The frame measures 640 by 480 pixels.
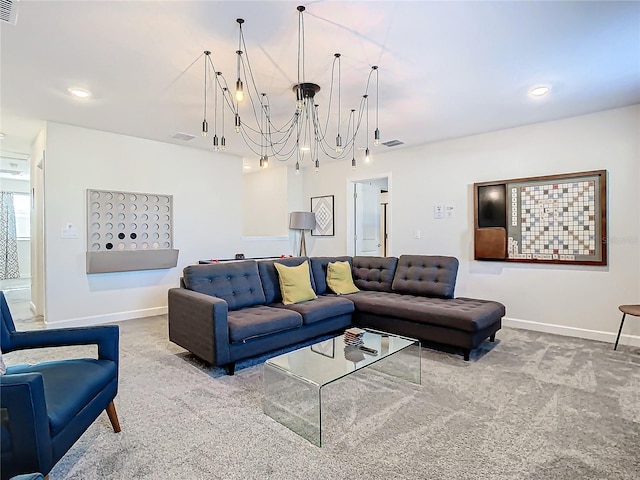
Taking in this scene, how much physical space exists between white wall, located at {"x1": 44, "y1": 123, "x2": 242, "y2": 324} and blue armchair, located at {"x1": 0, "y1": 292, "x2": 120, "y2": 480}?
2.58 metres

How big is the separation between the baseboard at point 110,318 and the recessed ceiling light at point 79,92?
2.69 meters

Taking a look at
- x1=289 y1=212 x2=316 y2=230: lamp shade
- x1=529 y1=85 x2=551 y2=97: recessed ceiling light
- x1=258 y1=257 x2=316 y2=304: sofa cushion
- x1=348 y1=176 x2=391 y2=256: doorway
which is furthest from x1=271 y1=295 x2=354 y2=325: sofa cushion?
x1=529 y1=85 x2=551 y2=97: recessed ceiling light

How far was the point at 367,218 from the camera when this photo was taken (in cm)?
650

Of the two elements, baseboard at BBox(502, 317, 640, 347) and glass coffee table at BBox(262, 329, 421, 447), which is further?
baseboard at BBox(502, 317, 640, 347)

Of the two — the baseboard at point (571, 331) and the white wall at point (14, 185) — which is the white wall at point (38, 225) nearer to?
the white wall at point (14, 185)

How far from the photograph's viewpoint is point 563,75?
288 cm

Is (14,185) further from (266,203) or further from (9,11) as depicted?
(9,11)

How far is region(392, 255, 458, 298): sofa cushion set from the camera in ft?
13.0

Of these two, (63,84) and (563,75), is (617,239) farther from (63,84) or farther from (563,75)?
(63,84)

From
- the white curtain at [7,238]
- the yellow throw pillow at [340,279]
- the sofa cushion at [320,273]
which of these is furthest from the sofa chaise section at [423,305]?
the white curtain at [7,238]

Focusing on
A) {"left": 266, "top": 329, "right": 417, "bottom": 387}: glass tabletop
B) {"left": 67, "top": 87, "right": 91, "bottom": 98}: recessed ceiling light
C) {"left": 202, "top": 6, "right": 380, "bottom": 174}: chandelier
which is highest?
{"left": 67, "top": 87, "right": 91, "bottom": 98}: recessed ceiling light

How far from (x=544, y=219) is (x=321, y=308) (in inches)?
112

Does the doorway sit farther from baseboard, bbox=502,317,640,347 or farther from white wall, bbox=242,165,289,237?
baseboard, bbox=502,317,640,347

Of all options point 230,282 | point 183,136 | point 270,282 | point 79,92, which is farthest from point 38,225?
point 270,282
